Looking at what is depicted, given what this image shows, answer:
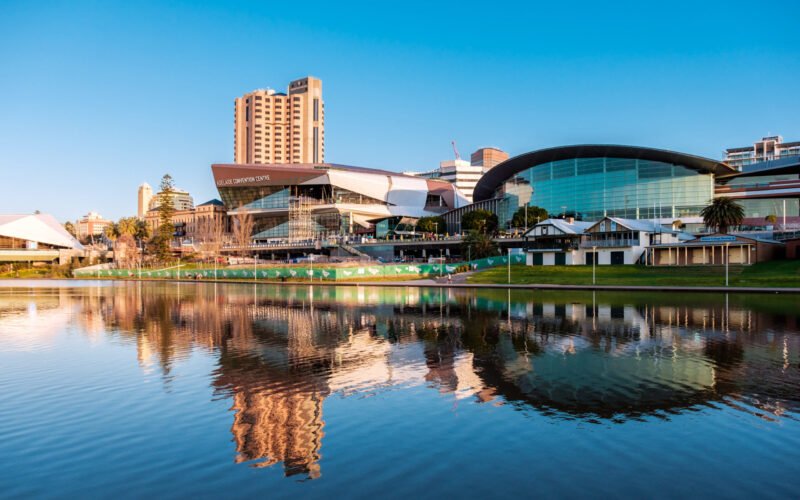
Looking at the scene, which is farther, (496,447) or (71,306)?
(71,306)

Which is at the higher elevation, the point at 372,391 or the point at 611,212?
the point at 611,212

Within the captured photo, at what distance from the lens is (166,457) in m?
10.2

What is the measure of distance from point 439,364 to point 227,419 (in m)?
7.95

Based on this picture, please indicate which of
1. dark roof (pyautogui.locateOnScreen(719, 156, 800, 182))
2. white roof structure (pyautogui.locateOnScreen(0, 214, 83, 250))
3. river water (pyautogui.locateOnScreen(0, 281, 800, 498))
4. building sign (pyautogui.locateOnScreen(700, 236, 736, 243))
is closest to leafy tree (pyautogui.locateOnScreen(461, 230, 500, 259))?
building sign (pyautogui.locateOnScreen(700, 236, 736, 243))

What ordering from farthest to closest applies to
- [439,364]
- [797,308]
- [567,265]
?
[567,265] < [797,308] < [439,364]

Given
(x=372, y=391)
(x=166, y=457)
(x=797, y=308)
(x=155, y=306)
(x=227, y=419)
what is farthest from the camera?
(x=155, y=306)

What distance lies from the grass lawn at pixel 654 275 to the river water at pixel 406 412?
31.3m

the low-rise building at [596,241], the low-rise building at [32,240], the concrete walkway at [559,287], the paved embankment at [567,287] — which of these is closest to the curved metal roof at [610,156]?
the low-rise building at [596,241]

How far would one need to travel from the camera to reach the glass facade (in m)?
103

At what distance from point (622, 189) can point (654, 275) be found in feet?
163

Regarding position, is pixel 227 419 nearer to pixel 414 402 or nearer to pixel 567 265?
pixel 414 402

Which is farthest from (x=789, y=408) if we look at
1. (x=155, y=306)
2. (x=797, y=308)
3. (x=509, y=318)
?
(x=155, y=306)

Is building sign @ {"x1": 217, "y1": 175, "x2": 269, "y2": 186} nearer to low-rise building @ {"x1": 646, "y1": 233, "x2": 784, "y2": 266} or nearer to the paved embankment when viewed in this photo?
the paved embankment

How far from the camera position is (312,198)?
153625mm
